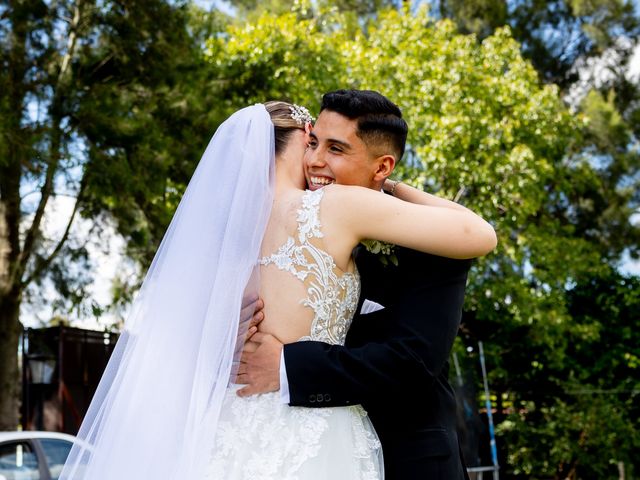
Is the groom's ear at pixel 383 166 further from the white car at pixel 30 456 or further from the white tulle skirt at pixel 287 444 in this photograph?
the white car at pixel 30 456

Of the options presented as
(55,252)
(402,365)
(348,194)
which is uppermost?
(55,252)

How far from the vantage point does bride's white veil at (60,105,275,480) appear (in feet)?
8.05

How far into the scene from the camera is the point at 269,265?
259 centimetres

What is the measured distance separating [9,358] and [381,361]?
9.20 metres

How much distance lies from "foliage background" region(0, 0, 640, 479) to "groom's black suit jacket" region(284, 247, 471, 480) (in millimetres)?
6182

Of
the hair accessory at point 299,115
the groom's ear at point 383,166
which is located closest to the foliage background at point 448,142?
the hair accessory at point 299,115

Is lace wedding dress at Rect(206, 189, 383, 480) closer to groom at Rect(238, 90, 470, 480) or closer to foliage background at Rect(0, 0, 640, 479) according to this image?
groom at Rect(238, 90, 470, 480)

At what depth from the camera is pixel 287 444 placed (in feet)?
8.04

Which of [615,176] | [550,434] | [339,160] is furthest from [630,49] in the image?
[339,160]

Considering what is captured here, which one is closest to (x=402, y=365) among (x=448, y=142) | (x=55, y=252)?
(x=55, y=252)

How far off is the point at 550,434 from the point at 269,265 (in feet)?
48.3

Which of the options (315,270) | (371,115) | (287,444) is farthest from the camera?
(371,115)

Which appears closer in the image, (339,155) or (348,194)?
(348,194)

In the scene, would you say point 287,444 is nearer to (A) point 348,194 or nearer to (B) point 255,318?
(B) point 255,318
